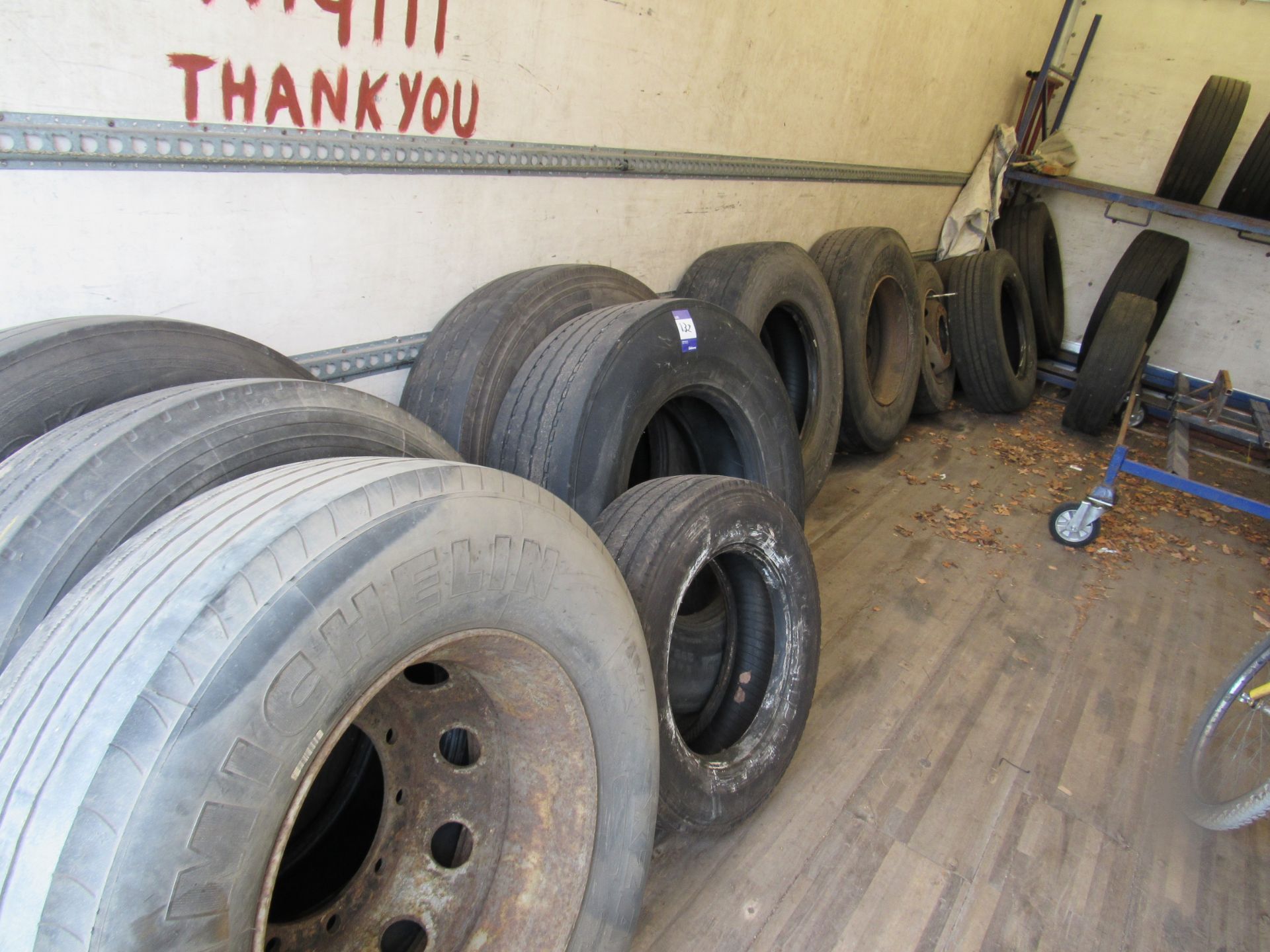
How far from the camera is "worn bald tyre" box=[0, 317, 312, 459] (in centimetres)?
134

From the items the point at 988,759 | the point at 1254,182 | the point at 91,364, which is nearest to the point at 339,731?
the point at 91,364

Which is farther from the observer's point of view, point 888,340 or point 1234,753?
point 888,340

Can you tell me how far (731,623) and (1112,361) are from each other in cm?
363

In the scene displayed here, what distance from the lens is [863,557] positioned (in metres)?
3.25

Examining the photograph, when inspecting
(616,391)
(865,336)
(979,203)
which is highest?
(979,203)

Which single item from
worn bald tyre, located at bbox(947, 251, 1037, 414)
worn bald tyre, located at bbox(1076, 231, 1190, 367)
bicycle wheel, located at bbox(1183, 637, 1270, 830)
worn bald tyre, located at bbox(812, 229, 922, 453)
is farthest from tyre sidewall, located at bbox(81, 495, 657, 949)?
worn bald tyre, located at bbox(1076, 231, 1190, 367)

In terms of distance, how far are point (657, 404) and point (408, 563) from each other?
124 centimetres

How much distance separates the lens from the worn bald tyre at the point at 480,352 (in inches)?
84.8

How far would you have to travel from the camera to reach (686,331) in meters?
2.17

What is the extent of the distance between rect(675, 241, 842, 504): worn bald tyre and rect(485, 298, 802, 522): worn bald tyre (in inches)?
28.0

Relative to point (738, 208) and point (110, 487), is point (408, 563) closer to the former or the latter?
point (110, 487)

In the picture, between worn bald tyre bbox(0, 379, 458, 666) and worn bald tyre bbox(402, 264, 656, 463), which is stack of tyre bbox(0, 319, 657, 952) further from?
worn bald tyre bbox(402, 264, 656, 463)

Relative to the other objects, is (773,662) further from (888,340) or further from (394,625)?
(888,340)

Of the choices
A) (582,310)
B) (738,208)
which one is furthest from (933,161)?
(582,310)
